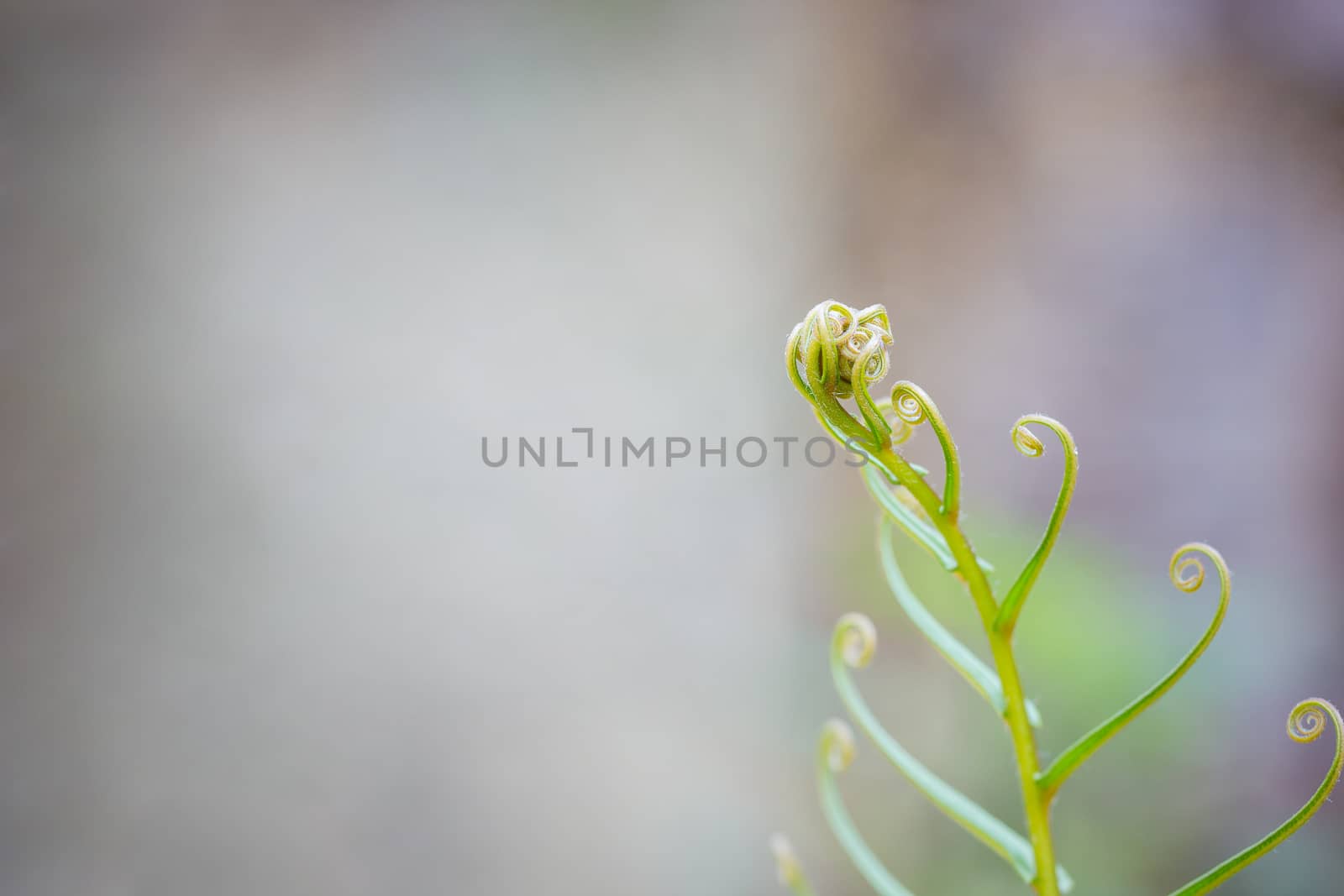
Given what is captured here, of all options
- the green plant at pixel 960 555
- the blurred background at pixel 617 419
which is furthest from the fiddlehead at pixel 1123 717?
the blurred background at pixel 617 419

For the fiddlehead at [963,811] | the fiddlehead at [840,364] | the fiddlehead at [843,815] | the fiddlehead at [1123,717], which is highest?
the fiddlehead at [840,364]

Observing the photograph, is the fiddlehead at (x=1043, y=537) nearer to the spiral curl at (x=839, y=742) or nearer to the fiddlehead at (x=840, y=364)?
the fiddlehead at (x=840, y=364)

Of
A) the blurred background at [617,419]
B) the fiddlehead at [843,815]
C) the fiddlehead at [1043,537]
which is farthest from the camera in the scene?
the blurred background at [617,419]

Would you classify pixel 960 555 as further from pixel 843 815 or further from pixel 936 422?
pixel 843 815

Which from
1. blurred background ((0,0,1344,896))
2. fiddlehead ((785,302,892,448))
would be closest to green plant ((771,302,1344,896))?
fiddlehead ((785,302,892,448))

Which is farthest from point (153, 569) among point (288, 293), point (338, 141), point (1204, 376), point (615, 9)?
point (1204, 376)

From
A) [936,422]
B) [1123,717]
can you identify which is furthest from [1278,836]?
[936,422]

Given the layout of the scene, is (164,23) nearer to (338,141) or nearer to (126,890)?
(338,141)

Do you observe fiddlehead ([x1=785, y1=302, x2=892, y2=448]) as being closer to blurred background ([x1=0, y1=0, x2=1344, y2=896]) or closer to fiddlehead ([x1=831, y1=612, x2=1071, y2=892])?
fiddlehead ([x1=831, y1=612, x2=1071, y2=892])

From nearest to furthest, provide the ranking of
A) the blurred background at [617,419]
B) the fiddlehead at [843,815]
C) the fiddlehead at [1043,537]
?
the fiddlehead at [1043,537] < the fiddlehead at [843,815] < the blurred background at [617,419]
